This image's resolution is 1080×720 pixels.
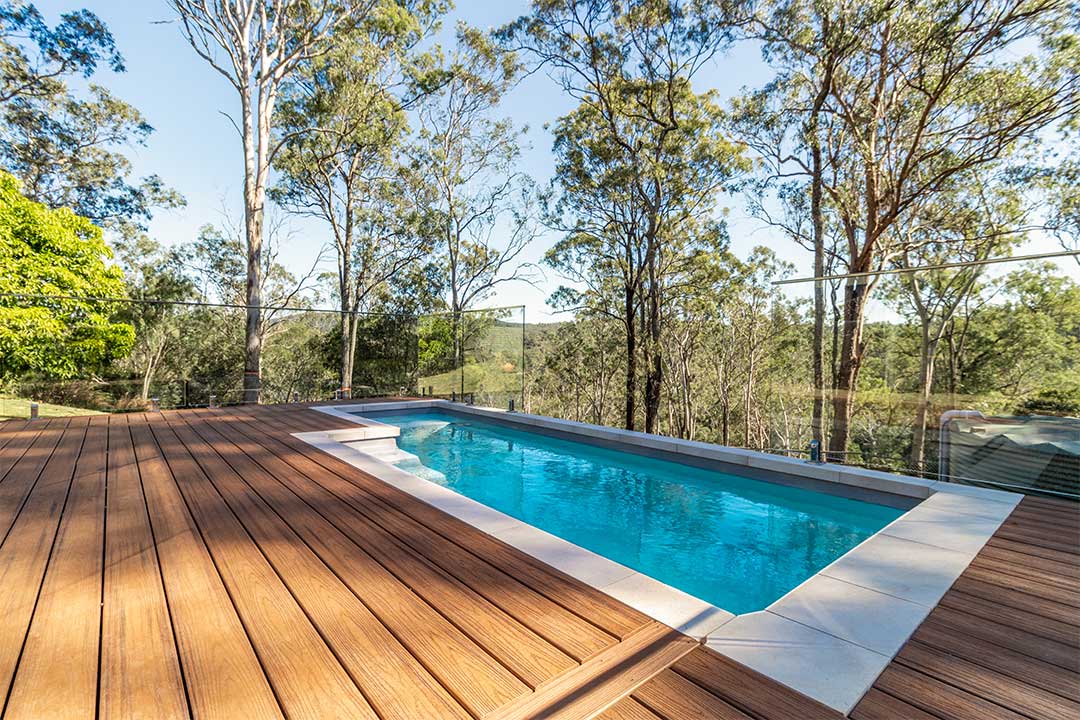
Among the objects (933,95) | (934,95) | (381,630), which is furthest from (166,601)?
(933,95)

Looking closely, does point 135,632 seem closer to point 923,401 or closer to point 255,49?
point 923,401

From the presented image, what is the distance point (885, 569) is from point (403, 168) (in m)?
14.3

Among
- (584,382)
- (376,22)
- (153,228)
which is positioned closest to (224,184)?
(153,228)

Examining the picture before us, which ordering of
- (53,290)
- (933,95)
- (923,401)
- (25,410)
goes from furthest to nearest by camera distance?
1. (53,290)
2. (933,95)
3. (25,410)
4. (923,401)

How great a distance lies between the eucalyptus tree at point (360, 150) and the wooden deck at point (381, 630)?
5241 millimetres

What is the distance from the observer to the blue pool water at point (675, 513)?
9.08 ft

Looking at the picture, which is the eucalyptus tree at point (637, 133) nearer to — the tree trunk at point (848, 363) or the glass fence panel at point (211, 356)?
the glass fence panel at point (211, 356)

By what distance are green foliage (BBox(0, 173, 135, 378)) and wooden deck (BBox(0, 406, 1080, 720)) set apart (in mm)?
5039

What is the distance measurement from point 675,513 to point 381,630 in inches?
106

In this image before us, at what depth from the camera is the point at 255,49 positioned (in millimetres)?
8953

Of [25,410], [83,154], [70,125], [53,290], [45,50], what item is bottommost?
[25,410]

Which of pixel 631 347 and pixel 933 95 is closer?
pixel 933 95

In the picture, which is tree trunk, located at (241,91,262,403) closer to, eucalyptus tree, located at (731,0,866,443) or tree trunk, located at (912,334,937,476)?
tree trunk, located at (912,334,937,476)

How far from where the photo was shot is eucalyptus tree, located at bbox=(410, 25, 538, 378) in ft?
43.3
